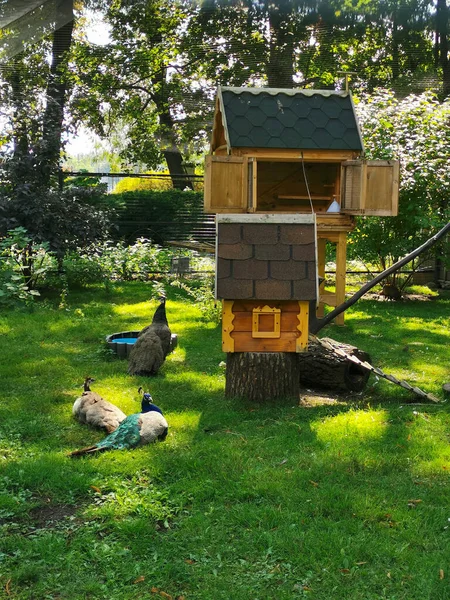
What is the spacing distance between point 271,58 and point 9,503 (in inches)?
560

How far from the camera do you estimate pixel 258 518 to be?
11.4 feet

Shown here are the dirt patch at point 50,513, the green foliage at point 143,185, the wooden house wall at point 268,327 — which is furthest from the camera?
the green foliage at point 143,185

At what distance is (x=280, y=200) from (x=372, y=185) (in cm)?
217

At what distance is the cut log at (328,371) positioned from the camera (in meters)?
6.01

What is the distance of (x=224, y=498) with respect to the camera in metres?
3.74

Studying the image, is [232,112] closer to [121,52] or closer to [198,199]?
[198,199]

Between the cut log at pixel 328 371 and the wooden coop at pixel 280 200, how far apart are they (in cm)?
65

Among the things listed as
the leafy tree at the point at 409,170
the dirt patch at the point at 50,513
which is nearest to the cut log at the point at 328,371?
the dirt patch at the point at 50,513

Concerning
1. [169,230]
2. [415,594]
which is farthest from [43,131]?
[415,594]

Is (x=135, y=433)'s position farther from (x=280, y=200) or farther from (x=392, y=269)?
(x=280, y=200)

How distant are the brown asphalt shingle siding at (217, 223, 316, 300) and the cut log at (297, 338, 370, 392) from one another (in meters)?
1.02

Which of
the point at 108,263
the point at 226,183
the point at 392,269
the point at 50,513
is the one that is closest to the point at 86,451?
the point at 50,513

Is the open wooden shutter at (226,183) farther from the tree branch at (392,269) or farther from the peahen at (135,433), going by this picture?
the peahen at (135,433)

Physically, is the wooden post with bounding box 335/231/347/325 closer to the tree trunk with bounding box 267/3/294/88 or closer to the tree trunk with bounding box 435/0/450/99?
the tree trunk with bounding box 267/3/294/88
